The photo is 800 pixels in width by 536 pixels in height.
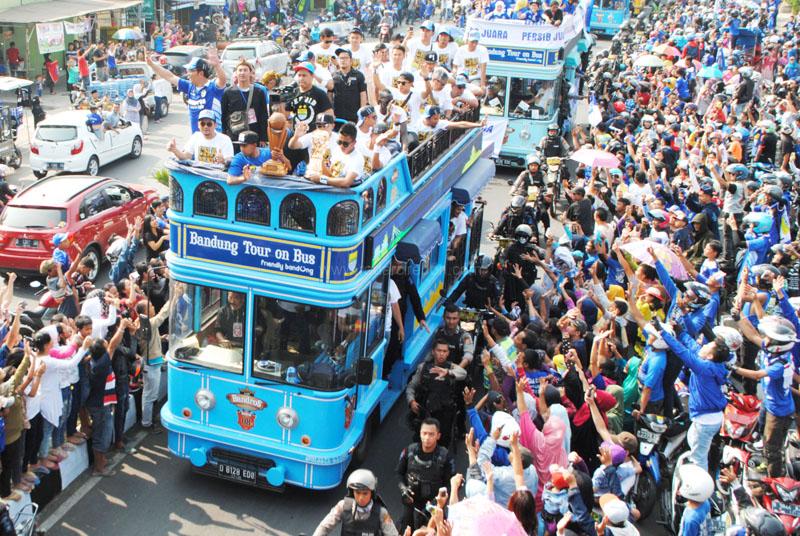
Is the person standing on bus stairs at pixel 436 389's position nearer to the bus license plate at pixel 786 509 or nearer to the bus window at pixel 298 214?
the bus window at pixel 298 214

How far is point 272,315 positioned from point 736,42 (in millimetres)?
26272

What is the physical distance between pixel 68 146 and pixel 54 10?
47.5 ft

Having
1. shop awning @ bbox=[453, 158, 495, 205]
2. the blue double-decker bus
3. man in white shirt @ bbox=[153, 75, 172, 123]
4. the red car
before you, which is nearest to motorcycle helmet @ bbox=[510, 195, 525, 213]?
shop awning @ bbox=[453, 158, 495, 205]

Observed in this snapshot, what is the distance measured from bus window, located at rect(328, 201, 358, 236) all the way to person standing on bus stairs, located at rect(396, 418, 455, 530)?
1.84 meters

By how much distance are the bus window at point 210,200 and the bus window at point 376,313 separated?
167cm

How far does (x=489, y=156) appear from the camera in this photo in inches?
610

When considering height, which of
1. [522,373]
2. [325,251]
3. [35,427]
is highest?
[325,251]

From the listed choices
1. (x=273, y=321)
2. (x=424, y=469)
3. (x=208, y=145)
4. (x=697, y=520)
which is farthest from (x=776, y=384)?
(x=208, y=145)

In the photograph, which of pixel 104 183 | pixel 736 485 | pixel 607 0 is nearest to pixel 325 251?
pixel 736 485

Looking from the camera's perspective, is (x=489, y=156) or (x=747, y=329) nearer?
(x=747, y=329)

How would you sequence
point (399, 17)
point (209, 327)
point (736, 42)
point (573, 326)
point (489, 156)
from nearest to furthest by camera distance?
point (209, 327) < point (573, 326) < point (489, 156) < point (736, 42) < point (399, 17)

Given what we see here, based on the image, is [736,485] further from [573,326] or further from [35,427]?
[35,427]

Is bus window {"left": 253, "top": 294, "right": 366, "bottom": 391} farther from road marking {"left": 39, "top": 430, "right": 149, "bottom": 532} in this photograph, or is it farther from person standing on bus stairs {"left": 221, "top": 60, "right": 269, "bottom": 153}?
person standing on bus stairs {"left": 221, "top": 60, "right": 269, "bottom": 153}

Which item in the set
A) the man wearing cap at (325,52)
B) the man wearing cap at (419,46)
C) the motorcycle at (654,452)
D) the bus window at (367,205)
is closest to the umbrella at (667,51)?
the man wearing cap at (419,46)
